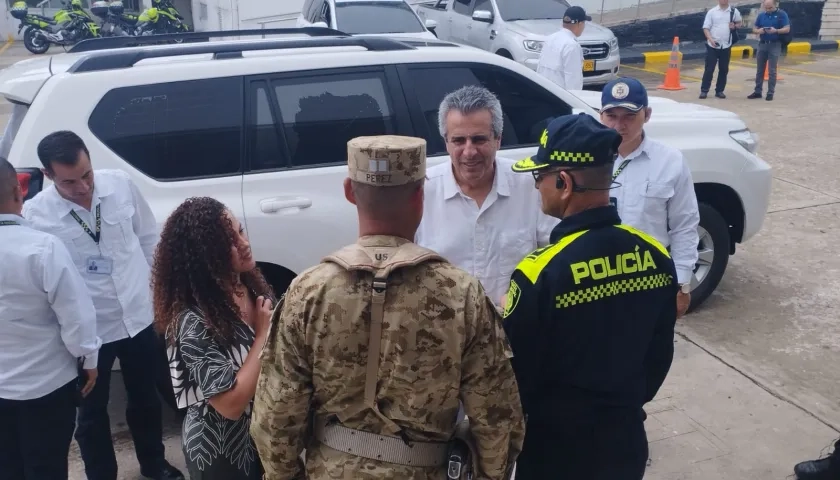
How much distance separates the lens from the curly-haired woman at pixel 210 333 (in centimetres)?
235

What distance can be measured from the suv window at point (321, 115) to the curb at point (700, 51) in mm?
13745

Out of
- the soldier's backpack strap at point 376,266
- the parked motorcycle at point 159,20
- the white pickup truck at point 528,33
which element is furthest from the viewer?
the parked motorcycle at point 159,20

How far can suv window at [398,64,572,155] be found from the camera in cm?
435

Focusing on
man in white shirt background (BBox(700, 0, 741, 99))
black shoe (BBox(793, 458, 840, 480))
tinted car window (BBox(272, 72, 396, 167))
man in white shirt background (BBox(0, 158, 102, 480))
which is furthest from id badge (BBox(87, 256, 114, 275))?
man in white shirt background (BBox(700, 0, 741, 99))

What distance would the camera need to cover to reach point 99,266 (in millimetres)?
3326

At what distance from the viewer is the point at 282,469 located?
6.48ft

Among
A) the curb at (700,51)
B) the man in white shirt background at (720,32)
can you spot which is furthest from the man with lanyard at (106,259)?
the curb at (700,51)

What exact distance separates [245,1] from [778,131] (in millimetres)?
11888

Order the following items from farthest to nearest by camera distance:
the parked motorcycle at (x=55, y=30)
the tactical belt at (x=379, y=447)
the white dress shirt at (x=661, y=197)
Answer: the parked motorcycle at (x=55, y=30) < the white dress shirt at (x=661, y=197) < the tactical belt at (x=379, y=447)

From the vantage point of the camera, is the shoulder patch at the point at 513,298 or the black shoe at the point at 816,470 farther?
the black shoe at the point at 816,470

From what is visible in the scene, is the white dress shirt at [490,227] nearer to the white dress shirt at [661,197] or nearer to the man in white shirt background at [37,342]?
the white dress shirt at [661,197]

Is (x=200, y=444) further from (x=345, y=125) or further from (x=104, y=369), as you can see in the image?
(x=345, y=125)

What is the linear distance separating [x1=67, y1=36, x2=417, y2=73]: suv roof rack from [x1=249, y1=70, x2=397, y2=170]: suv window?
302mm

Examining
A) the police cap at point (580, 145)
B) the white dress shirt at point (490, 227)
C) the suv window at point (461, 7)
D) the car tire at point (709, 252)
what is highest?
the suv window at point (461, 7)
